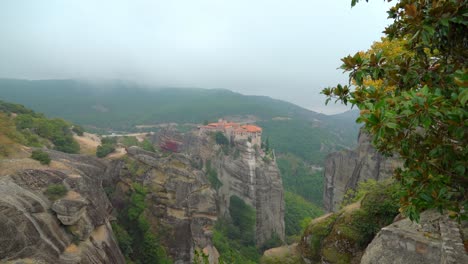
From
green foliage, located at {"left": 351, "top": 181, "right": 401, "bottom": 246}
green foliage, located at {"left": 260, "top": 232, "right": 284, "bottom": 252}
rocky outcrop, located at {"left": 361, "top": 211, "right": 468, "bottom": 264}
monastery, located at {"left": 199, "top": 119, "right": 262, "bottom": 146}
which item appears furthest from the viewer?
monastery, located at {"left": 199, "top": 119, "right": 262, "bottom": 146}

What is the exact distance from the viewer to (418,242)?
8.08 m

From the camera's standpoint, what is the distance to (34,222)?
18188 millimetres

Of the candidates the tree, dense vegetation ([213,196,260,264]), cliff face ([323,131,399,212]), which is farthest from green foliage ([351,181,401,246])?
dense vegetation ([213,196,260,264])

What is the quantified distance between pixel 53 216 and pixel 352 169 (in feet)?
115

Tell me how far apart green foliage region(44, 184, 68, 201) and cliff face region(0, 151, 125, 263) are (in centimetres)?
21

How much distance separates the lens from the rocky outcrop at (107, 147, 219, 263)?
35.2m

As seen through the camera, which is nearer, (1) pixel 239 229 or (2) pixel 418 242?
(2) pixel 418 242

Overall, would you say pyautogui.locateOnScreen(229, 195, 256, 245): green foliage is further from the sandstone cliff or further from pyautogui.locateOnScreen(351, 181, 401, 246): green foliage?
pyautogui.locateOnScreen(351, 181, 401, 246): green foliage

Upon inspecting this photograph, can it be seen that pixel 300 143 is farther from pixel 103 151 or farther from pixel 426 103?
pixel 426 103

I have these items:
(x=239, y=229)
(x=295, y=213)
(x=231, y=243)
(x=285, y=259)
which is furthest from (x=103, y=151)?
(x=295, y=213)

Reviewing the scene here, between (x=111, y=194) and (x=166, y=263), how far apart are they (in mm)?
10623

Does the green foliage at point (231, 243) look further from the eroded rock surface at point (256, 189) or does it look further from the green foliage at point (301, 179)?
the green foliage at point (301, 179)

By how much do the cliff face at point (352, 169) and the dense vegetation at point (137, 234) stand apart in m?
23.5

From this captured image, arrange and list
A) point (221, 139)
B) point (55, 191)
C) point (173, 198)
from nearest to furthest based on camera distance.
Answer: point (55, 191) → point (173, 198) → point (221, 139)
